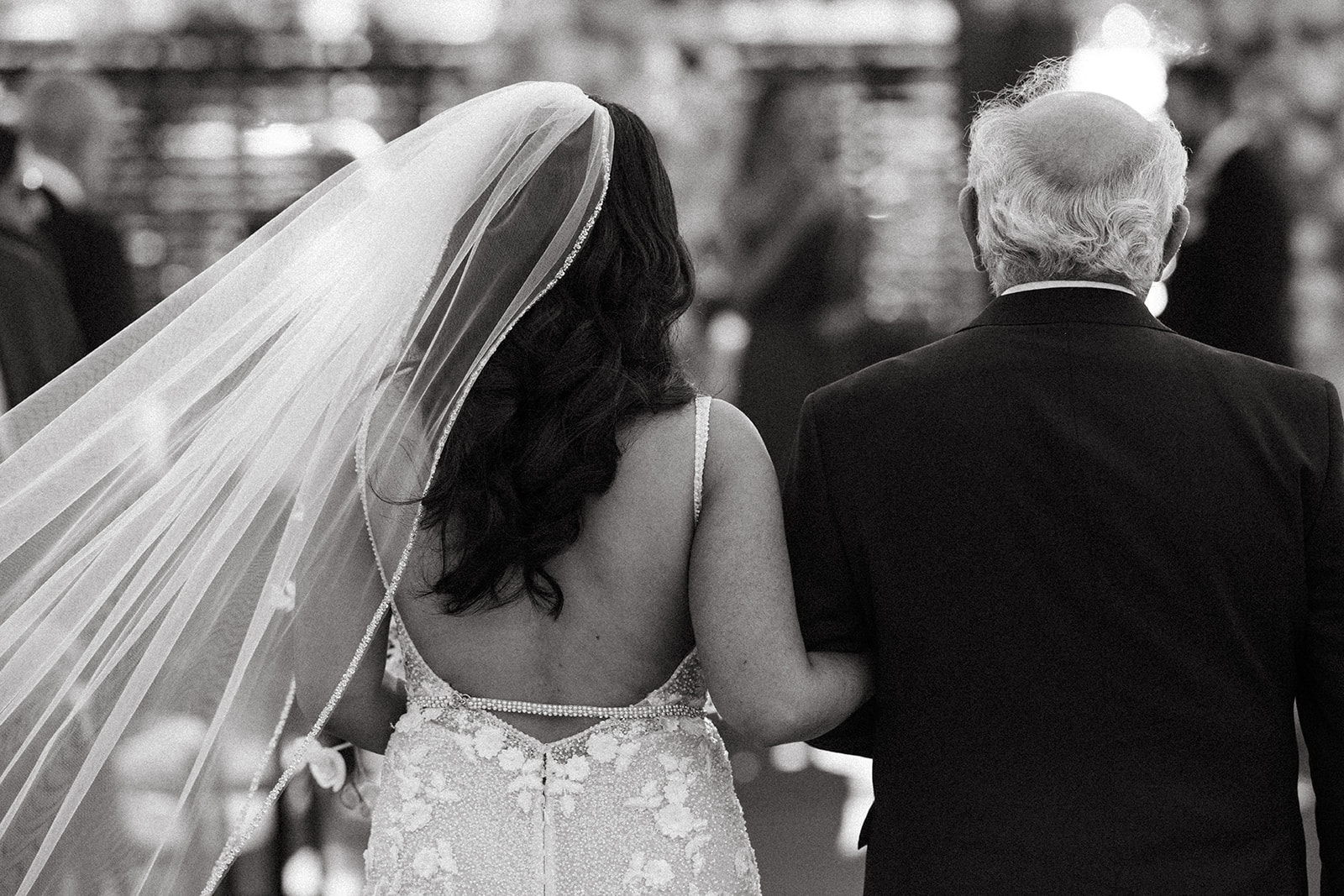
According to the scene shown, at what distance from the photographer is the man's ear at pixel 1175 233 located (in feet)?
6.27

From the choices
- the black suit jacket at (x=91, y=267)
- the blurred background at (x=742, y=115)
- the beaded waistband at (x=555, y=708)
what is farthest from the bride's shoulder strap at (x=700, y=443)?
the black suit jacket at (x=91, y=267)

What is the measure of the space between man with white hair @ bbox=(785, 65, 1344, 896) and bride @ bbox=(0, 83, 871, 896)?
6.0 inches

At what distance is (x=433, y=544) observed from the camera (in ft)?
6.02

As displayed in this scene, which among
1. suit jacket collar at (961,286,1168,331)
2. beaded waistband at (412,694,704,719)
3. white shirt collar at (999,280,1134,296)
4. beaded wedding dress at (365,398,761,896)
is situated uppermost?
white shirt collar at (999,280,1134,296)

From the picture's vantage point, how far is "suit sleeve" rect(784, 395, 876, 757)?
6.20 feet

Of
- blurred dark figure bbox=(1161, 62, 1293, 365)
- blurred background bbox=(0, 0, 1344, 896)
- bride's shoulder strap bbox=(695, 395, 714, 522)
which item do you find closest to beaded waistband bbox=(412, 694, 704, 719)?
bride's shoulder strap bbox=(695, 395, 714, 522)

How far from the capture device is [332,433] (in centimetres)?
184

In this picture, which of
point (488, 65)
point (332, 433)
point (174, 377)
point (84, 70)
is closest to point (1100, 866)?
point (332, 433)

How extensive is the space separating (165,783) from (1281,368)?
58.2 inches

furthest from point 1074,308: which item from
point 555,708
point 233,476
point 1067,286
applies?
point 233,476

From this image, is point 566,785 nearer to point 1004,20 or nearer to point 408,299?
point 408,299

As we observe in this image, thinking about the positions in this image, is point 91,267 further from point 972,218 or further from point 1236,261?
point 1236,261

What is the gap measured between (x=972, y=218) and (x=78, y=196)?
12.2ft

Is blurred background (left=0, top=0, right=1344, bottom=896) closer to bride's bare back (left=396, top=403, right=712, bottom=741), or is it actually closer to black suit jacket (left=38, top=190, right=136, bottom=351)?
black suit jacket (left=38, top=190, right=136, bottom=351)
